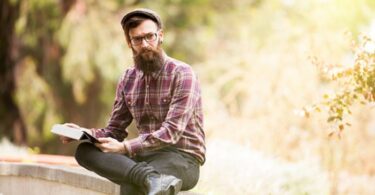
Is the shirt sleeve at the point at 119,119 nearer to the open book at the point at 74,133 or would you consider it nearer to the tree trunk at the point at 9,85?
the open book at the point at 74,133

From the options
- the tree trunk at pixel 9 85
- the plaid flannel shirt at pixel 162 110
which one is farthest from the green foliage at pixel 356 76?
the tree trunk at pixel 9 85

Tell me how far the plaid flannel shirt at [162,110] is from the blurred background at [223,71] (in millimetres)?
3411

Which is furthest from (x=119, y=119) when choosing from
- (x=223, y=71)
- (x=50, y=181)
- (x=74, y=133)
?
(x=223, y=71)

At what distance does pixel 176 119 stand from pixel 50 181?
5.36ft

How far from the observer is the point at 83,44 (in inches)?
500

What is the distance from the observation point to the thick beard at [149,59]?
445cm

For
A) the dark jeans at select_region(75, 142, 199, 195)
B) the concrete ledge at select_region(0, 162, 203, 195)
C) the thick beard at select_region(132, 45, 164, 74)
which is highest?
the thick beard at select_region(132, 45, 164, 74)

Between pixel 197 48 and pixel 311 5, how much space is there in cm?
284

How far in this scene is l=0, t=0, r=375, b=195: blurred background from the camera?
34.9ft

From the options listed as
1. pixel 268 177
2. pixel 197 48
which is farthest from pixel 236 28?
pixel 268 177

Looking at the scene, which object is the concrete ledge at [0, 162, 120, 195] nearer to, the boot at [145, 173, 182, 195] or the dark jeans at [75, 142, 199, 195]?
the dark jeans at [75, 142, 199, 195]

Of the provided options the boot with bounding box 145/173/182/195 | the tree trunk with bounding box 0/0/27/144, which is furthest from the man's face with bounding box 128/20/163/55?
the tree trunk with bounding box 0/0/27/144

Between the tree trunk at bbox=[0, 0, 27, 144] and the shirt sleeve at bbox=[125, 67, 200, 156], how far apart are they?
8.96 metres

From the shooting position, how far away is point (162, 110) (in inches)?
179
